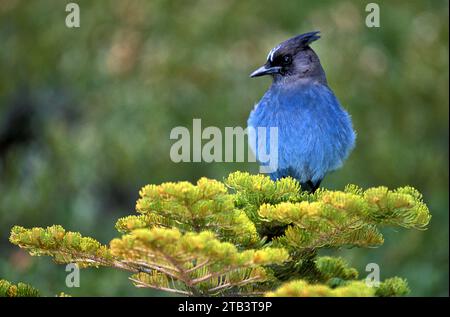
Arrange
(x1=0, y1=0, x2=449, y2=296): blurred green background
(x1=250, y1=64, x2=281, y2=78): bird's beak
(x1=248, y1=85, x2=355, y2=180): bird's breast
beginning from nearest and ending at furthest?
(x1=248, y1=85, x2=355, y2=180): bird's breast → (x1=250, y1=64, x2=281, y2=78): bird's beak → (x1=0, y1=0, x2=449, y2=296): blurred green background

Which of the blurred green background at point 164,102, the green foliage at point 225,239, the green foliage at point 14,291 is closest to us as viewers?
the green foliage at point 225,239

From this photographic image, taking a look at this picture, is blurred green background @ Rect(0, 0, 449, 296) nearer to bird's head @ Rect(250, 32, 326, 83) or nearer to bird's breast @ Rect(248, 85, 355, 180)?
bird's breast @ Rect(248, 85, 355, 180)

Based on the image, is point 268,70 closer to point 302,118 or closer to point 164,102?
point 302,118

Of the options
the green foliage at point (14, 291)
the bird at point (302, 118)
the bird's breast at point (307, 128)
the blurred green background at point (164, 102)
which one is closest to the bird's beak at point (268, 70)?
the bird at point (302, 118)

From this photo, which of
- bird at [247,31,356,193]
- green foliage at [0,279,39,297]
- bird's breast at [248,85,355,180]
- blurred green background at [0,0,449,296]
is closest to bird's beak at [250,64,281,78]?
bird at [247,31,356,193]

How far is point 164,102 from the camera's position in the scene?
28.0 feet

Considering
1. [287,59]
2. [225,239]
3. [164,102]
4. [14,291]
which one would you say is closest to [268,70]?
[287,59]

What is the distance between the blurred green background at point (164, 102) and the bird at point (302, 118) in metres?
1.91

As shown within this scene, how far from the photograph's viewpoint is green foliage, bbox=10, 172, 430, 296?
243 centimetres

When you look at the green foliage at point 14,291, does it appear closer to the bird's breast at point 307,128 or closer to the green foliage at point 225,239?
the green foliage at point 225,239

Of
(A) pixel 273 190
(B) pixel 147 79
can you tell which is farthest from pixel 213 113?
(A) pixel 273 190

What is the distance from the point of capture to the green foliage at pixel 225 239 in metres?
2.43

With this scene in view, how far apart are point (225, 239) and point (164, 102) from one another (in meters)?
5.78

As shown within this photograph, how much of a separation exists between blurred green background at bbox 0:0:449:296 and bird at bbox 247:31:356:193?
1.91 m
